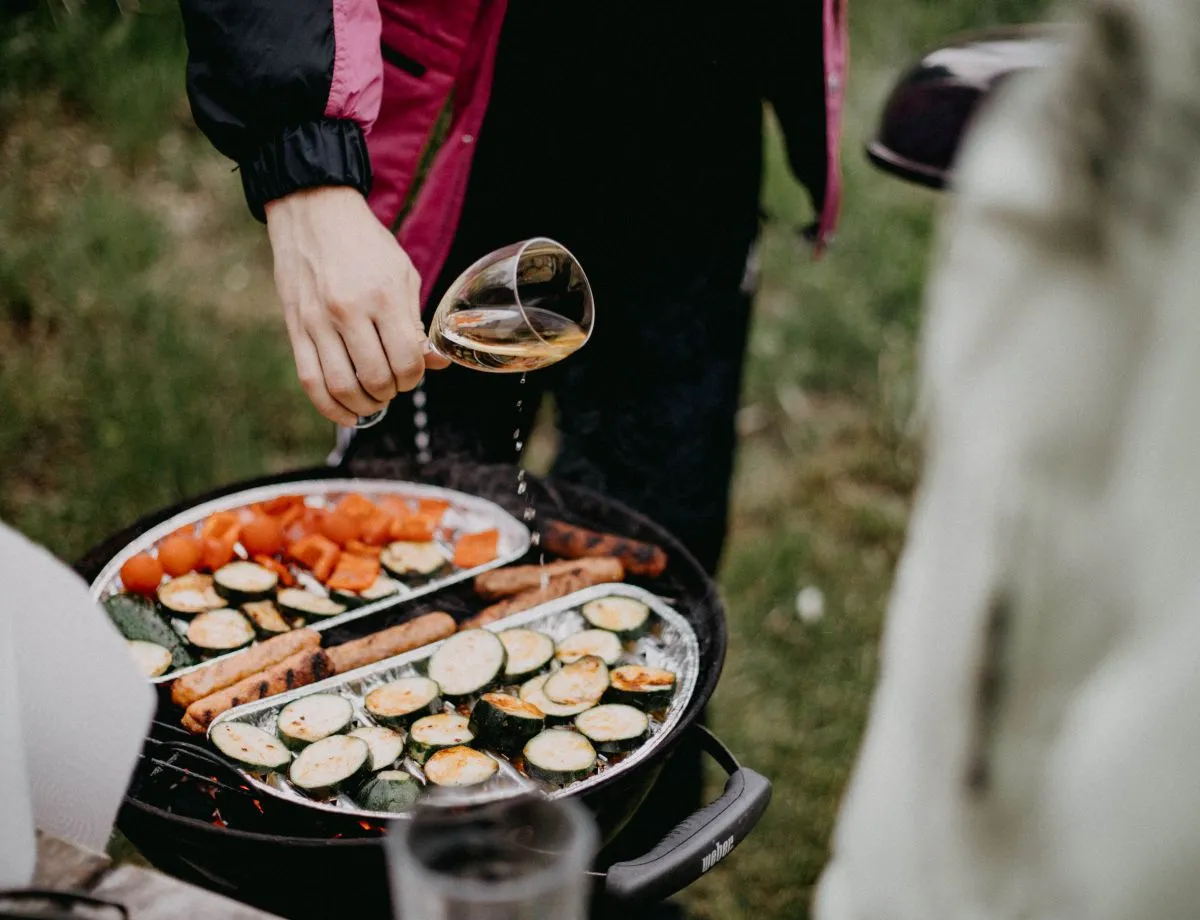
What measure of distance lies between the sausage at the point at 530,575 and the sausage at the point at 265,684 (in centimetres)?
39

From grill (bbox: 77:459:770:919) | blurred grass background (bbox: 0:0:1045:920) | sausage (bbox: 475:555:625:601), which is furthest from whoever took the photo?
blurred grass background (bbox: 0:0:1045:920)

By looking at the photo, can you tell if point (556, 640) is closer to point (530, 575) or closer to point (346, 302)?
point (530, 575)

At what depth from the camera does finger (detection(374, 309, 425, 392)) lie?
177 cm

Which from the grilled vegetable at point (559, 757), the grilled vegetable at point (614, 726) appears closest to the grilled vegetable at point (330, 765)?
the grilled vegetable at point (559, 757)

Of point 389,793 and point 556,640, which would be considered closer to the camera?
point 389,793

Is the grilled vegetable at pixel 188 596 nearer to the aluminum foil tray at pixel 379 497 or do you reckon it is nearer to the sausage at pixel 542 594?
the aluminum foil tray at pixel 379 497

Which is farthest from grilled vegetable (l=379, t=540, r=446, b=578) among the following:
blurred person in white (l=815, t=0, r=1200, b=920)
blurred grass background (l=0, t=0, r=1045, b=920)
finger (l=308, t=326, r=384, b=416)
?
blurred person in white (l=815, t=0, r=1200, b=920)

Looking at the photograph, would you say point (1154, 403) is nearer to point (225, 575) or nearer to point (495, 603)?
point (495, 603)

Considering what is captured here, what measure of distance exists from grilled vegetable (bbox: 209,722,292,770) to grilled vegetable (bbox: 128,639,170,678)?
0.80ft

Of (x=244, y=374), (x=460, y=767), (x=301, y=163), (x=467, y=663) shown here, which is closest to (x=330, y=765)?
(x=460, y=767)

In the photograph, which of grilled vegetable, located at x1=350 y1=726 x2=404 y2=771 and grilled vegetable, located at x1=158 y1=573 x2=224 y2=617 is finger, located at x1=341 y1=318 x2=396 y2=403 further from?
grilled vegetable, located at x1=158 y1=573 x2=224 y2=617

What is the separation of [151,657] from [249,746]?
1.12 ft

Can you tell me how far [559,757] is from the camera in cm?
188

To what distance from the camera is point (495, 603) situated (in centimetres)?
237
